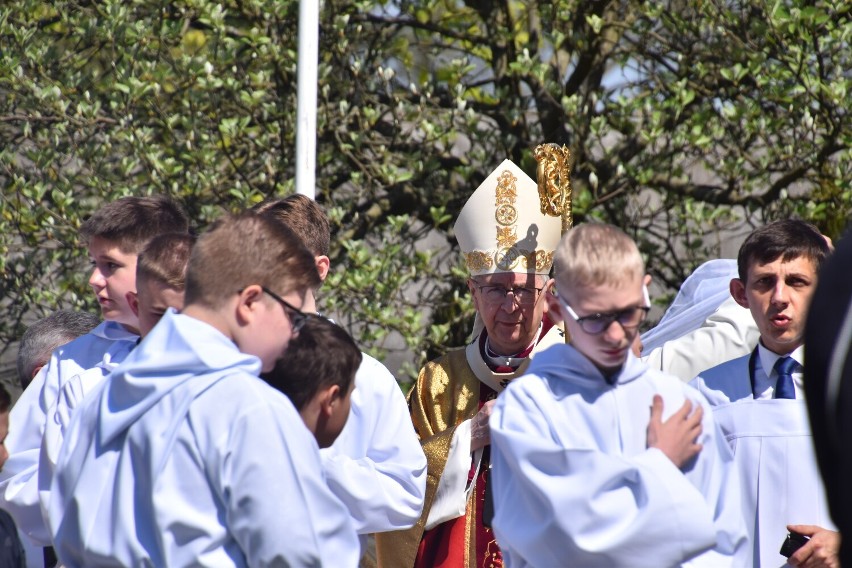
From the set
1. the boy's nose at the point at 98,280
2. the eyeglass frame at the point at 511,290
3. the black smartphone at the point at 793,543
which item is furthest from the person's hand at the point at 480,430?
the boy's nose at the point at 98,280

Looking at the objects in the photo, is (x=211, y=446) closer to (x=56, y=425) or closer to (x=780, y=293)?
(x=56, y=425)

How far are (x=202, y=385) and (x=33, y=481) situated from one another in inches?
46.3

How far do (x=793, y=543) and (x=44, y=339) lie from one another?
9.54 feet

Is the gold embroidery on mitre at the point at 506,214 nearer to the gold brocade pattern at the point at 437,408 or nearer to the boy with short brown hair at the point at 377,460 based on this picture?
the gold brocade pattern at the point at 437,408

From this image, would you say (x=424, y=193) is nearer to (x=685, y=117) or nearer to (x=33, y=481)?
(x=685, y=117)

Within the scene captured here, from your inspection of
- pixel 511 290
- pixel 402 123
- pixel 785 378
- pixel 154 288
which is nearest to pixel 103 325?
pixel 154 288

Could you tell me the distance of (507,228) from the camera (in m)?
4.82

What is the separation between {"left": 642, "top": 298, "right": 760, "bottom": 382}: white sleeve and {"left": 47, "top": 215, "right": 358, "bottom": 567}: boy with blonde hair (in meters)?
2.10

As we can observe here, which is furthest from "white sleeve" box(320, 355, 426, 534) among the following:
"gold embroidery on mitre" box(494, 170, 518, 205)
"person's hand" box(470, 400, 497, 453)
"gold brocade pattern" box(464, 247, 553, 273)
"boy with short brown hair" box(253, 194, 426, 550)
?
"gold embroidery on mitre" box(494, 170, 518, 205)

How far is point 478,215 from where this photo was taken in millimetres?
4914

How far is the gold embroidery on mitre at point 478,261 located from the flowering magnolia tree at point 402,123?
1.20 m

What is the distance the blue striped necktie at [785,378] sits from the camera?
12.1 feet

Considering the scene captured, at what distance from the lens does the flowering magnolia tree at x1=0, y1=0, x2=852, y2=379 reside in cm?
602

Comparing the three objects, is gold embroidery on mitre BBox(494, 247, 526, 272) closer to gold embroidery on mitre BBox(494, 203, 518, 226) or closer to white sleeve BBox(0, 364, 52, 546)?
gold embroidery on mitre BBox(494, 203, 518, 226)
